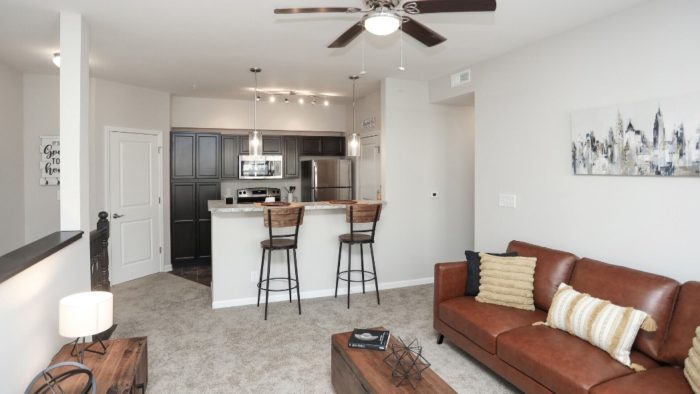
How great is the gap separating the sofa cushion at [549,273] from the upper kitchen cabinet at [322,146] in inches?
170

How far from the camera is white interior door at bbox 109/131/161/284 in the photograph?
5211mm

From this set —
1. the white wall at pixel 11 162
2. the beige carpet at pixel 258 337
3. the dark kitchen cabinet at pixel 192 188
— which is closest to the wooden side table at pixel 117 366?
the beige carpet at pixel 258 337

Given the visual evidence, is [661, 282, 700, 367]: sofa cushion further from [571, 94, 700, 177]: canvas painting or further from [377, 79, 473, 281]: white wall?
[377, 79, 473, 281]: white wall

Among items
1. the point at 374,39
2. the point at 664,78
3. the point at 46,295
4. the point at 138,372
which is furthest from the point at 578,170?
the point at 46,295

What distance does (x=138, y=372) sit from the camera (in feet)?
7.45

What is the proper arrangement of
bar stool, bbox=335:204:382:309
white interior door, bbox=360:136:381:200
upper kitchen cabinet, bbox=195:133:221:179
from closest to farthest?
bar stool, bbox=335:204:382:309
white interior door, bbox=360:136:381:200
upper kitchen cabinet, bbox=195:133:221:179

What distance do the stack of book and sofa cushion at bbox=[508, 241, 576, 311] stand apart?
1.31 meters

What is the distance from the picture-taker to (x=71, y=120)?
2.97 m

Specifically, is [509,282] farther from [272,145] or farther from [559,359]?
[272,145]

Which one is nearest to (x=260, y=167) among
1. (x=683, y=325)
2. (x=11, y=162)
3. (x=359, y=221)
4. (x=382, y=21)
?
(x=359, y=221)

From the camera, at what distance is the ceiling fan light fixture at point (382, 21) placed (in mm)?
2080

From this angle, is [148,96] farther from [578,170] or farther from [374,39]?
[578,170]

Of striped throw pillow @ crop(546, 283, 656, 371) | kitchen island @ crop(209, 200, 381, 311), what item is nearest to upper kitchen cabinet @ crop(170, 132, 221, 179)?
kitchen island @ crop(209, 200, 381, 311)

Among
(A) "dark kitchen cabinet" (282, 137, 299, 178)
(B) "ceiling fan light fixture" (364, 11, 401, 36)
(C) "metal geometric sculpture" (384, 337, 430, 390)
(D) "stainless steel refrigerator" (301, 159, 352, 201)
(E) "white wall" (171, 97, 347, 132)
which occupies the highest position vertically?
→ (E) "white wall" (171, 97, 347, 132)
